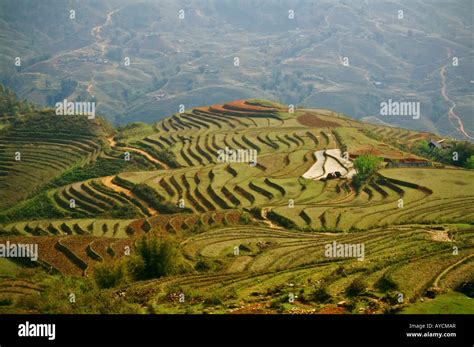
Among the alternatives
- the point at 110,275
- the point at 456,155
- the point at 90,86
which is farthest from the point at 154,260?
the point at 90,86

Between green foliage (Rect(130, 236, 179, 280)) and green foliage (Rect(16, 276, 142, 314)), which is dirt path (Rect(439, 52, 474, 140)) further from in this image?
green foliage (Rect(16, 276, 142, 314))

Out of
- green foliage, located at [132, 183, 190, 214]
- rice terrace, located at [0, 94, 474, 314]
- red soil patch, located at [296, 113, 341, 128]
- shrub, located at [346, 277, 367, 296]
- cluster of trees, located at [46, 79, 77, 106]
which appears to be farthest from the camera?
cluster of trees, located at [46, 79, 77, 106]

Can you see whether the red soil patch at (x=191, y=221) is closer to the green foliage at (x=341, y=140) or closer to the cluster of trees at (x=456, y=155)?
the green foliage at (x=341, y=140)

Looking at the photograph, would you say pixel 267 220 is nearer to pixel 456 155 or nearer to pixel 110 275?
pixel 110 275

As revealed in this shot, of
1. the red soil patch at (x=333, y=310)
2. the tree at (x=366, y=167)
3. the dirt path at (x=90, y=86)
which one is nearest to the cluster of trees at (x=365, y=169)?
the tree at (x=366, y=167)

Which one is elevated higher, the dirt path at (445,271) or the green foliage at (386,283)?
the dirt path at (445,271)

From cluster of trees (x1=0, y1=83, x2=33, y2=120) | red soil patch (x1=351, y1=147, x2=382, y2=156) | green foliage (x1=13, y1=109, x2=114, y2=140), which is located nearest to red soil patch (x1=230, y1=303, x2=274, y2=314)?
red soil patch (x1=351, y1=147, x2=382, y2=156)
